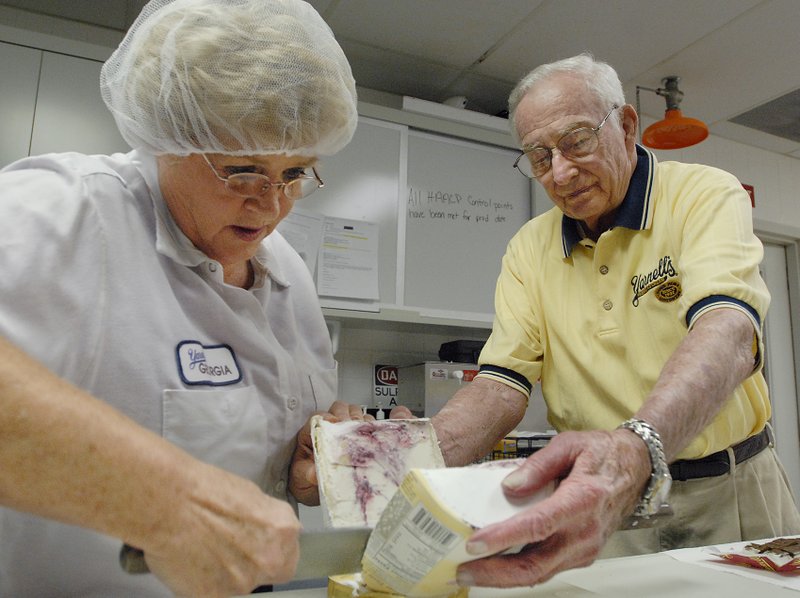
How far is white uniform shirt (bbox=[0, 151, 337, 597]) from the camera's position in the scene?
804mm

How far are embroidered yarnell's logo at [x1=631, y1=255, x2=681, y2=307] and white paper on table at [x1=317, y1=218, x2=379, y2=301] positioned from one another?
1.46m

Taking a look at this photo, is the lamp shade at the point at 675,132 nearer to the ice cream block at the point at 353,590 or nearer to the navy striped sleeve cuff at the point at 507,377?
the navy striped sleeve cuff at the point at 507,377

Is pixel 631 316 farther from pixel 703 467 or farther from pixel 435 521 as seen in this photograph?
pixel 435 521

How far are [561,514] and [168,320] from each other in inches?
25.1

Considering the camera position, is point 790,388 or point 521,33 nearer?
point 521,33

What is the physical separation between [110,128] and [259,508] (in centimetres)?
217

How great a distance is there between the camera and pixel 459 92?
3340 mm

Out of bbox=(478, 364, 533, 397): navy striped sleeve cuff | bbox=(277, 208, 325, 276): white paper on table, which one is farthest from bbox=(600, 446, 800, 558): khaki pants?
bbox=(277, 208, 325, 276): white paper on table

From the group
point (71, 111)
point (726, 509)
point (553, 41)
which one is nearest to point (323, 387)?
point (726, 509)

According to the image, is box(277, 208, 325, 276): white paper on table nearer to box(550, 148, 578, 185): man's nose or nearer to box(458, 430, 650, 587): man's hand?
box(550, 148, 578, 185): man's nose

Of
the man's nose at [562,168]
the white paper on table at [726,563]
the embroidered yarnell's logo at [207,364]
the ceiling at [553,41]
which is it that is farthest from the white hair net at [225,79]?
the ceiling at [553,41]

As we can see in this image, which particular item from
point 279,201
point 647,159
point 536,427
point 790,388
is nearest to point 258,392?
point 279,201

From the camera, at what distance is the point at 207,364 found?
1.01 m

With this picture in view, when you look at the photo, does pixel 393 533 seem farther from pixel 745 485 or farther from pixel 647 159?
pixel 647 159
